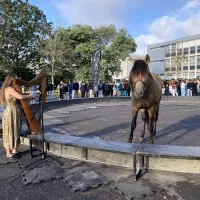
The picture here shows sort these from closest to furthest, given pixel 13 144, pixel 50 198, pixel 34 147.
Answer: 1. pixel 50 198
2. pixel 13 144
3. pixel 34 147

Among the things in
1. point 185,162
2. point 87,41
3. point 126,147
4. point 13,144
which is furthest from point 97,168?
point 87,41

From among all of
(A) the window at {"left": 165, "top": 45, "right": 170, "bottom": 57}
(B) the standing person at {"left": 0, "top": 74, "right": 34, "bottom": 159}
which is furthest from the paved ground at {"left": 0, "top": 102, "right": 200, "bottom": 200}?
(A) the window at {"left": 165, "top": 45, "right": 170, "bottom": 57}

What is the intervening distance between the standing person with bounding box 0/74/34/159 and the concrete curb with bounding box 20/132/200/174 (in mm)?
878

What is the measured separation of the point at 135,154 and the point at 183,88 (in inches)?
751

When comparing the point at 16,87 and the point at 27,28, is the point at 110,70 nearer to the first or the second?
the point at 27,28

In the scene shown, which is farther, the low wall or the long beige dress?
the low wall

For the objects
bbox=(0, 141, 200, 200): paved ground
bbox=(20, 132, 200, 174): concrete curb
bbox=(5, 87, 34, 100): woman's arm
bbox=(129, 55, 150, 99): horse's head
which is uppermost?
bbox=(129, 55, 150, 99): horse's head

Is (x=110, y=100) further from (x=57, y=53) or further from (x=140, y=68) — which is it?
(x=57, y=53)

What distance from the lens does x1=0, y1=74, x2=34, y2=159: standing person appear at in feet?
16.4

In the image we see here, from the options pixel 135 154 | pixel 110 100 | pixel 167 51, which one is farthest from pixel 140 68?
pixel 167 51

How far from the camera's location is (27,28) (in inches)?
1224

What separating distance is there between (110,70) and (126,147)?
32714 mm

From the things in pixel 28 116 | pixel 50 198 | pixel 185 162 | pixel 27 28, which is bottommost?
pixel 50 198

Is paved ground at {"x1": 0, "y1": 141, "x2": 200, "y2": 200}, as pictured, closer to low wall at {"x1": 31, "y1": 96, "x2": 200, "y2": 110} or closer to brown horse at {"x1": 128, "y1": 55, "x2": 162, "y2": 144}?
brown horse at {"x1": 128, "y1": 55, "x2": 162, "y2": 144}
